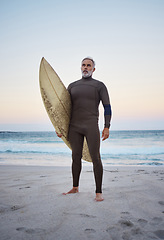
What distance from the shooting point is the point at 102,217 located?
1977 millimetres

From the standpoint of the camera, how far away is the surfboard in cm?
291

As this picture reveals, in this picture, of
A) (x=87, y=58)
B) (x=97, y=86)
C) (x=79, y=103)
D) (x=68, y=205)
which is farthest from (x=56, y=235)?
(x=87, y=58)

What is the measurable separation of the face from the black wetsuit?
63 mm

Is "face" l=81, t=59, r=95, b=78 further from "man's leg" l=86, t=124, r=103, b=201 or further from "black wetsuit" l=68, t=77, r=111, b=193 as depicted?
"man's leg" l=86, t=124, r=103, b=201

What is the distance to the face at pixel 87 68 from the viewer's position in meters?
2.85

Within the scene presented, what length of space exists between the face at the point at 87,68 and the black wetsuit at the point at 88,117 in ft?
0.21

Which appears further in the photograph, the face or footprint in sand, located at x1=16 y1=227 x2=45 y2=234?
the face

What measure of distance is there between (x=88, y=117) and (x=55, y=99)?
57cm

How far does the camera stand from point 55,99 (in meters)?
2.90

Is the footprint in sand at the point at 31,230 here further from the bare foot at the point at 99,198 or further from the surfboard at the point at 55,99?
the surfboard at the point at 55,99

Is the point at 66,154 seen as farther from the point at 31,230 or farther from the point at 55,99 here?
the point at 31,230

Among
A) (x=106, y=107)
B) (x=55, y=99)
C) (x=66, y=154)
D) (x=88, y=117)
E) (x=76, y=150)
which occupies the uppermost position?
(x=55, y=99)

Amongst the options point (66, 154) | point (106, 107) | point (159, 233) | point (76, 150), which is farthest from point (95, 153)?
point (66, 154)

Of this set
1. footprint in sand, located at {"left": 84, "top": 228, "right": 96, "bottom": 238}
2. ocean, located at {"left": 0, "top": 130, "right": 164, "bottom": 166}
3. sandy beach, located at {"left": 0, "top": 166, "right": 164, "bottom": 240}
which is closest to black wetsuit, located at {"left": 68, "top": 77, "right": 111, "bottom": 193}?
sandy beach, located at {"left": 0, "top": 166, "right": 164, "bottom": 240}
